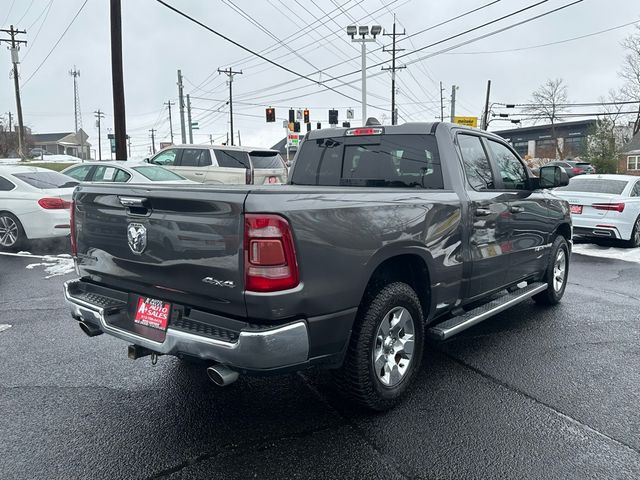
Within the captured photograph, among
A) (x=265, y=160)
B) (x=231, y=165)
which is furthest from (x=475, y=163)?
(x=231, y=165)

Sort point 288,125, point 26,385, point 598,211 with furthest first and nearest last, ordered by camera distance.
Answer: point 288,125 < point 598,211 < point 26,385

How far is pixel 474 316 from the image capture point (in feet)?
13.6

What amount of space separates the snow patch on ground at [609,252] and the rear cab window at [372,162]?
23.2 ft

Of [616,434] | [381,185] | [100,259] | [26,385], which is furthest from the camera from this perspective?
[381,185]

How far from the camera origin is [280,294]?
8.49ft

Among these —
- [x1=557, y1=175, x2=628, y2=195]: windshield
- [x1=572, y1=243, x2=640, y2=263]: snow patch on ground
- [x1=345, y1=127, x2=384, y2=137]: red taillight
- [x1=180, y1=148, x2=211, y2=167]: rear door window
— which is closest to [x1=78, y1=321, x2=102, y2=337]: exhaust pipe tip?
[x1=345, y1=127, x2=384, y2=137]: red taillight

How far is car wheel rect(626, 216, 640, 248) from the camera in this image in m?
10.4

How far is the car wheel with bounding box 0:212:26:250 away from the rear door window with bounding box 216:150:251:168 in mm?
7201

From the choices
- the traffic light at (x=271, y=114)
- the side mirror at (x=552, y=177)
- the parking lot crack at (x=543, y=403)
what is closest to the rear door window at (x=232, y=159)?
the side mirror at (x=552, y=177)

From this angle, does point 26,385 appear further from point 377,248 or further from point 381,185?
point 381,185

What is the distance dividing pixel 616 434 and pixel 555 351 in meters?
1.48

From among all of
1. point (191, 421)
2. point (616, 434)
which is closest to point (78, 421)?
point (191, 421)

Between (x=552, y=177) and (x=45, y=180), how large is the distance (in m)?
8.73

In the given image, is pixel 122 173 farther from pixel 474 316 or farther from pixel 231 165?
pixel 474 316
